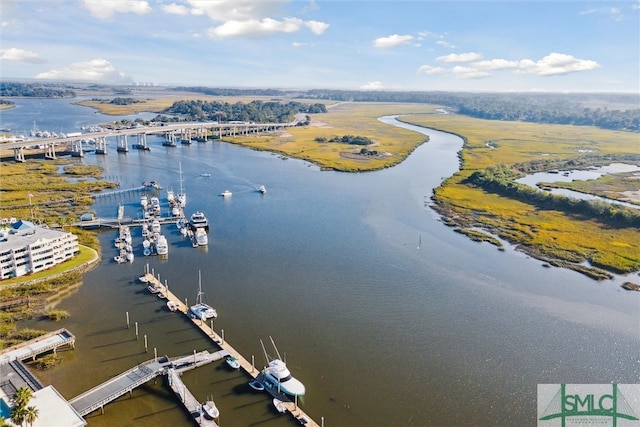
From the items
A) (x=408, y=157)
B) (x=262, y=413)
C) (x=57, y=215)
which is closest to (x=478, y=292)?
(x=262, y=413)

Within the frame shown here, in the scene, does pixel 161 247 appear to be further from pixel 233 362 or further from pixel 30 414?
pixel 30 414

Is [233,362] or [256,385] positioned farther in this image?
[233,362]

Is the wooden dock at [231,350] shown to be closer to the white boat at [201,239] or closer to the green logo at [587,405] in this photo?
the white boat at [201,239]

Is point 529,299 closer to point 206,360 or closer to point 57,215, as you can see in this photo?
point 206,360

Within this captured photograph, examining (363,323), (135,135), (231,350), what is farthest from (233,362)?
(135,135)

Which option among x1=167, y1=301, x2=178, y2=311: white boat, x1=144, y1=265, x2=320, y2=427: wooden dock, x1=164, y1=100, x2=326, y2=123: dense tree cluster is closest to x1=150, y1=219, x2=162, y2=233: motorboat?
x1=144, y1=265, x2=320, y2=427: wooden dock
